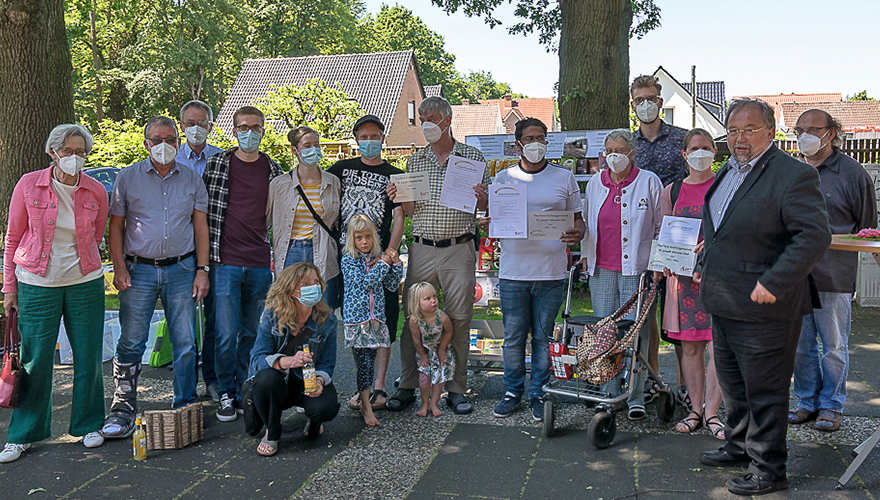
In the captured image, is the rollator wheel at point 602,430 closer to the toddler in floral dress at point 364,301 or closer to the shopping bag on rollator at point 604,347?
the shopping bag on rollator at point 604,347

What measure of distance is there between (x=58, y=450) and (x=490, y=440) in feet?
9.74

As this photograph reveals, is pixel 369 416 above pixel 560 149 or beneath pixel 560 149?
beneath

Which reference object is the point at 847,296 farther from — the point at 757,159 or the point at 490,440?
the point at 490,440

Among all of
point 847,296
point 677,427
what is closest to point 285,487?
point 677,427

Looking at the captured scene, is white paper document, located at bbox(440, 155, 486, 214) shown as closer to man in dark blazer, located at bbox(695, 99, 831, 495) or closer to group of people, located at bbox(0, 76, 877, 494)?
group of people, located at bbox(0, 76, 877, 494)

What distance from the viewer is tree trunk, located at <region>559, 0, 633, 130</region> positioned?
9023 millimetres

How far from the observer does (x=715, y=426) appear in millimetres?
4910

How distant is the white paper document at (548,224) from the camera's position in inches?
213

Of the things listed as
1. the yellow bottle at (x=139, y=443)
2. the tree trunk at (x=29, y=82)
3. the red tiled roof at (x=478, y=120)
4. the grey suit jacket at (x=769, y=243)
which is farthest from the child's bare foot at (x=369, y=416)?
the red tiled roof at (x=478, y=120)

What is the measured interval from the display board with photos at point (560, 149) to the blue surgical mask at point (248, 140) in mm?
2455

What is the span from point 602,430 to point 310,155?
9.63 feet

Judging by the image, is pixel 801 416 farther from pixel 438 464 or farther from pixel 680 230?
pixel 438 464

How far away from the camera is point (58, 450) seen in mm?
4961

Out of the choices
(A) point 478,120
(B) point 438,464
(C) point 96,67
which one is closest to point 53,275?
(B) point 438,464
